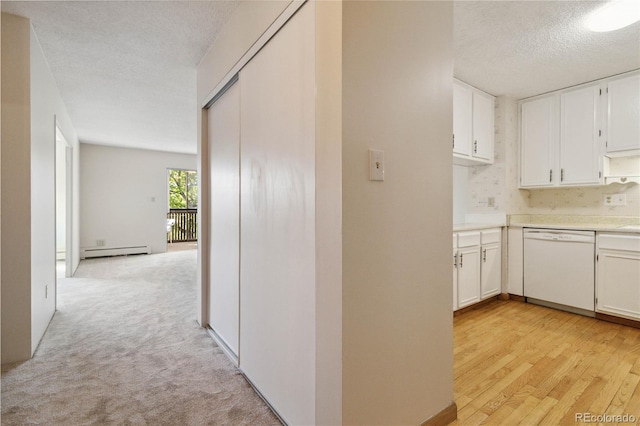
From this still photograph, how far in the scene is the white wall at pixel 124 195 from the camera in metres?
6.30

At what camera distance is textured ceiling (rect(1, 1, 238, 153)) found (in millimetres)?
2076

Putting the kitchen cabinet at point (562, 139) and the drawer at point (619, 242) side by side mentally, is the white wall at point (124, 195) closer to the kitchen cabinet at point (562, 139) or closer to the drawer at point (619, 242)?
the kitchen cabinet at point (562, 139)

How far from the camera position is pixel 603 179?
3166mm

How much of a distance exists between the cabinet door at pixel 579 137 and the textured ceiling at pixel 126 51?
11.8ft

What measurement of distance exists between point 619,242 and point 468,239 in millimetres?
1256

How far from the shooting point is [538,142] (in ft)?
11.9

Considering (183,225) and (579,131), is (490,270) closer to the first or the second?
(579,131)

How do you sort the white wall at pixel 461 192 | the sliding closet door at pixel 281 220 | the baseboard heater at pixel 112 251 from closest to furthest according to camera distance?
the sliding closet door at pixel 281 220, the white wall at pixel 461 192, the baseboard heater at pixel 112 251

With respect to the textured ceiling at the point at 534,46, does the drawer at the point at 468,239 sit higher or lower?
lower

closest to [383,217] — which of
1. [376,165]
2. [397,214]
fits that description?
[397,214]

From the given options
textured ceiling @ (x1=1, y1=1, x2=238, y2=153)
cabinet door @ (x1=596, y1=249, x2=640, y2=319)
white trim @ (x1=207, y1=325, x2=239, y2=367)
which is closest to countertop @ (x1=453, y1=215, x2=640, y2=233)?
cabinet door @ (x1=596, y1=249, x2=640, y2=319)

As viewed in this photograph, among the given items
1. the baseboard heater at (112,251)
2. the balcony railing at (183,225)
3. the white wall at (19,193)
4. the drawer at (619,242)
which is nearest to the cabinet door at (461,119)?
the drawer at (619,242)

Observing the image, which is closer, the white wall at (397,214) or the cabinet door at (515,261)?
the white wall at (397,214)

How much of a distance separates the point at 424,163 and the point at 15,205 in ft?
8.97
